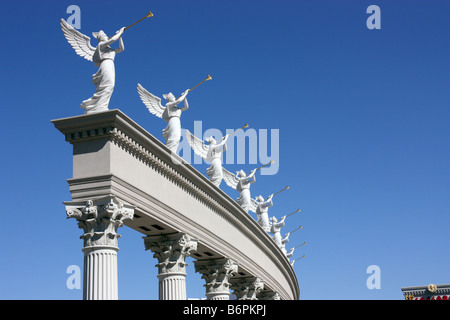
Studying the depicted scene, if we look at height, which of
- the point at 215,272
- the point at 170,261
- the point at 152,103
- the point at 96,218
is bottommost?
the point at 170,261

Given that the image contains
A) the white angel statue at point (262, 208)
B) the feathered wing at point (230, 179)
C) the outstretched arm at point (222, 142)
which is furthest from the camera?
the white angel statue at point (262, 208)

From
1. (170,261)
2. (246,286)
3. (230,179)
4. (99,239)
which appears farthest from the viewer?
(230,179)

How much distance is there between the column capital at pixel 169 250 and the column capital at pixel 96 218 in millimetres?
7044

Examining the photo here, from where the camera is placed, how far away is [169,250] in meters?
34.8

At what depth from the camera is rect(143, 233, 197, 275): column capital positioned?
34722 mm

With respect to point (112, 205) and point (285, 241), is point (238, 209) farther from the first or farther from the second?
point (285, 241)

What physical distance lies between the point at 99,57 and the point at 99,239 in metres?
8.56

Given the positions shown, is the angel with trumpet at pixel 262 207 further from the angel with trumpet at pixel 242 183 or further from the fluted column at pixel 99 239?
the fluted column at pixel 99 239

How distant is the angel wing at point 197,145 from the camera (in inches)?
1640

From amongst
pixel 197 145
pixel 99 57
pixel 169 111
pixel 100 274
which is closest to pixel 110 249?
pixel 100 274

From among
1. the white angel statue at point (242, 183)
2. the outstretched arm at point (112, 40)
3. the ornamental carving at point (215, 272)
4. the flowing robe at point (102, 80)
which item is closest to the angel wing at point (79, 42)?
the flowing robe at point (102, 80)

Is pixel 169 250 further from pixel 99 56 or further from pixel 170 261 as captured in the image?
pixel 99 56

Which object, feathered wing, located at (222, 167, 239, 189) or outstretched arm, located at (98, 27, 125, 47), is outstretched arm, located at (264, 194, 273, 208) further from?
outstretched arm, located at (98, 27, 125, 47)
